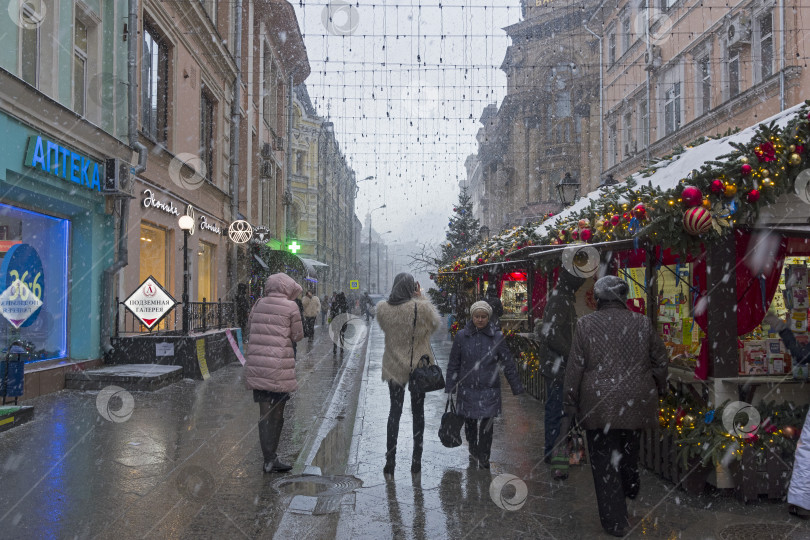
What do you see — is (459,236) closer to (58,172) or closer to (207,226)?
(207,226)

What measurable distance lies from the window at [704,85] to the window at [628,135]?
517 centimetres

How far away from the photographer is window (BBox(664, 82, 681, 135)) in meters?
24.8

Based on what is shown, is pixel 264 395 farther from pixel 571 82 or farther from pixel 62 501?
pixel 571 82

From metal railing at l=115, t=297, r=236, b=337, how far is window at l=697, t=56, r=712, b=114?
15968mm

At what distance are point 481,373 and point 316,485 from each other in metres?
1.72

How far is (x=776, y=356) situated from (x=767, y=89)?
1472cm

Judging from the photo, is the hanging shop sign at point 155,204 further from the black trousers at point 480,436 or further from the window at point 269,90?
the window at point 269,90

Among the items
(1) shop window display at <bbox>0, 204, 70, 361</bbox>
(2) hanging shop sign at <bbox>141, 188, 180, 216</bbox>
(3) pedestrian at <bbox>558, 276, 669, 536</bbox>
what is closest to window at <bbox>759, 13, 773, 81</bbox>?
(2) hanging shop sign at <bbox>141, 188, 180, 216</bbox>

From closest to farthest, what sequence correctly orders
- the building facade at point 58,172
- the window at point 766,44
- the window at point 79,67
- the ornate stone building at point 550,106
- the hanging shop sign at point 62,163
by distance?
1. the building facade at point 58,172
2. the hanging shop sign at point 62,163
3. the window at point 79,67
4. the window at point 766,44
5. the ornate stone building at point 550,106

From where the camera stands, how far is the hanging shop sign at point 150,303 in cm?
1288

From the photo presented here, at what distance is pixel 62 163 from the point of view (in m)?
11.1

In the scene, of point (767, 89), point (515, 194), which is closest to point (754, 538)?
point (767, 89)

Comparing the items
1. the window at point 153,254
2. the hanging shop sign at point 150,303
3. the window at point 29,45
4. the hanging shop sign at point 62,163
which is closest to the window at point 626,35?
the window at point 153,254

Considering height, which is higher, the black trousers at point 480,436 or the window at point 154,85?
the window at point 154,85
